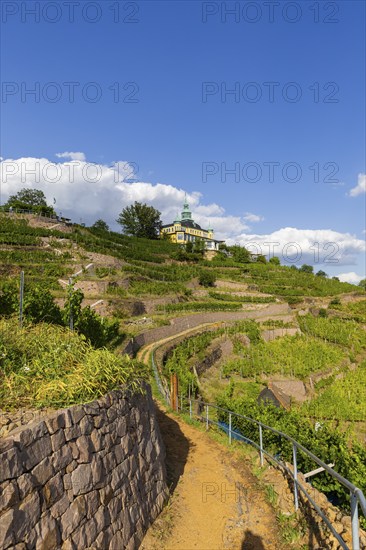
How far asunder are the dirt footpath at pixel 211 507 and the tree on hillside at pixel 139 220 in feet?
219

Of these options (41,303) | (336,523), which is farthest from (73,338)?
(41,303)

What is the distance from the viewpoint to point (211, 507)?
6227 mm

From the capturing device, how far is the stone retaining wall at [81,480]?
11.3 feet

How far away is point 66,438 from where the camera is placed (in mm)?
4184

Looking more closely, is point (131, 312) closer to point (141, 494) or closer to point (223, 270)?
point (141, 494)

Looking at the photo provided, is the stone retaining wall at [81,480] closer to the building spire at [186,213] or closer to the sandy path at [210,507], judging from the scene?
the sandy path at [210,507]

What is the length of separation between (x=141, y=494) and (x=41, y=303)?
9559 mm

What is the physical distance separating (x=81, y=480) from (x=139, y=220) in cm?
7137

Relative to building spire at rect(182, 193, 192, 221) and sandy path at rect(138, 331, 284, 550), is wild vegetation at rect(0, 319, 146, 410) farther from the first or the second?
building spire at rect(182, 193, 192, 221)

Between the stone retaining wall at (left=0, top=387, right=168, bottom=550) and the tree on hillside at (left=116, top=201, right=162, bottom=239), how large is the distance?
226 ft

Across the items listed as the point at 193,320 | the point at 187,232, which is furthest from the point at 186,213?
the point at 193,320

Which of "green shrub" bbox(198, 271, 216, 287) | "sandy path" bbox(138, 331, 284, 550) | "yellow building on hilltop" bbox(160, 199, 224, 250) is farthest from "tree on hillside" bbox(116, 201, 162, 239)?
"sandy path" bbox(138, 331, 284, 550)

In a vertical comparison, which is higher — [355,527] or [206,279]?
[206,279]

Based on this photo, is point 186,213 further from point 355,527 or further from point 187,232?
point 355,527
